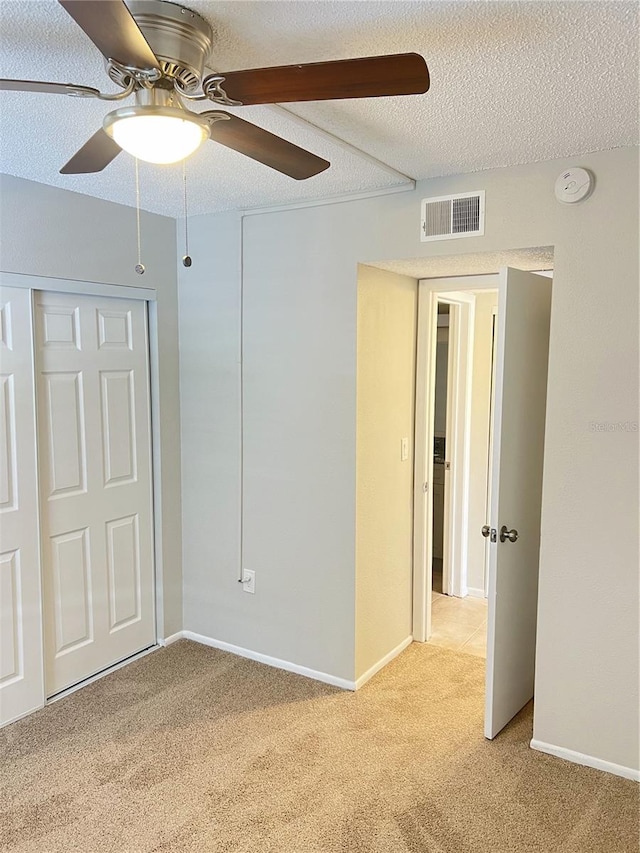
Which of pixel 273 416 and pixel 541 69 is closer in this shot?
pixel 541 69

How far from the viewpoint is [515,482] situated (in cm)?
284

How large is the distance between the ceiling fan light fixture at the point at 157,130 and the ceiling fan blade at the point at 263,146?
77mm

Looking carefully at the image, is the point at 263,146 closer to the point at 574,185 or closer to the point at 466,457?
the point at 574,185

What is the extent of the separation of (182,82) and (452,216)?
60.6 inches

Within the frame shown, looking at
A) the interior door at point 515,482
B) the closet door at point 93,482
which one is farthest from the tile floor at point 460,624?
the closet door at point 93,482

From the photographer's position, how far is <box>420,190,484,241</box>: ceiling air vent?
275cm

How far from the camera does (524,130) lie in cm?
222

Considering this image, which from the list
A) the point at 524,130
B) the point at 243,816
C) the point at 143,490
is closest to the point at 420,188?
the point at 524,130

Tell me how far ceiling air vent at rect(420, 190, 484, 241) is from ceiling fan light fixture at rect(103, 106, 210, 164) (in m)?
1.57

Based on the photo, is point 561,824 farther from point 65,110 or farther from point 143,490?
point 65,110

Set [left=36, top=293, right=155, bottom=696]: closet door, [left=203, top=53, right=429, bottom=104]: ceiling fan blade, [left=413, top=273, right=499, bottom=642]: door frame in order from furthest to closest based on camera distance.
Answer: [left=413, top=273, right=499, bottom=642]: door frame < [left=36, top=293, right=155, bottom=696]: closet door < [left=203, top=53, right=429, bottom=104]: ceiling fan blade

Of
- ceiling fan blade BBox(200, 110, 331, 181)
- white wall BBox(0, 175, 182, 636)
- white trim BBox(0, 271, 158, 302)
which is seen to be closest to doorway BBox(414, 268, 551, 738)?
ceiling fan blade BBox(200, 110, 331, 181)

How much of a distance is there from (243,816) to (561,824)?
1.14m

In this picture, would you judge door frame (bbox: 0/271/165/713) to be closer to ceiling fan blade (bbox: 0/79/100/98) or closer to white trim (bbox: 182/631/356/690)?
white trim (bbox: 182/631/356/690)
